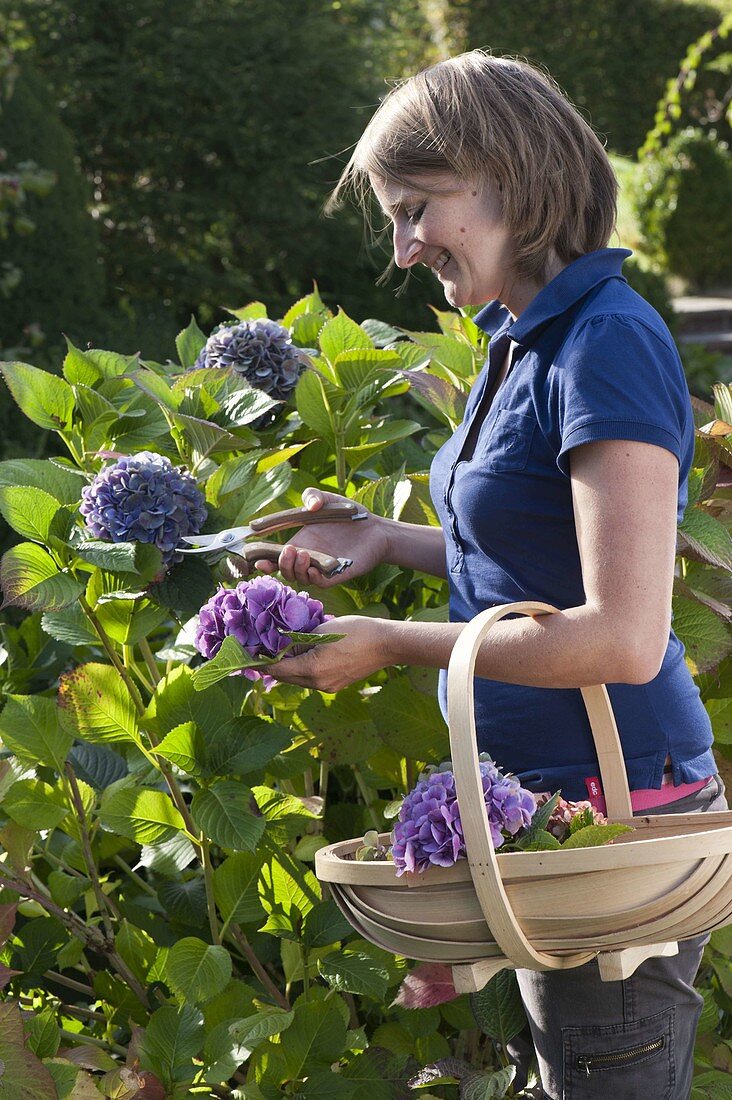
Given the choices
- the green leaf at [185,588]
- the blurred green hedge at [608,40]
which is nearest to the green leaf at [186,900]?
the green leaf at [185,588]

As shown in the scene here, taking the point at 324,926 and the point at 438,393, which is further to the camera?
the point at 438,393

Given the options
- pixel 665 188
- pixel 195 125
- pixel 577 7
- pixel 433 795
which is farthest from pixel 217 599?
pixel 577 7

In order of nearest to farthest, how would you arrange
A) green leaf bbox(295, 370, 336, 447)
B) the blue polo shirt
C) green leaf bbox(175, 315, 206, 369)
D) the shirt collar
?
the blue polo shirt
the shirt collar
green leaf bbox(295, 370, 336, 447)
green leaf bbox(175, 315, 206, 369)

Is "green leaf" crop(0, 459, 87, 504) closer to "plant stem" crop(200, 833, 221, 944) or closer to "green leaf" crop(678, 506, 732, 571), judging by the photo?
"plant stem" crop(200, 833, 221, 944)

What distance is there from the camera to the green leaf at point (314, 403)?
1873 mm

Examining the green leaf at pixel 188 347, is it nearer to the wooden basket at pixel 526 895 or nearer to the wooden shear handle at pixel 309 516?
the wooden shear handle at pixel 309 516

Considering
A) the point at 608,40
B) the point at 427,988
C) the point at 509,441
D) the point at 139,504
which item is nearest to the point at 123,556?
the point at 139,504

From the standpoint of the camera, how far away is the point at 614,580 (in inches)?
45.8

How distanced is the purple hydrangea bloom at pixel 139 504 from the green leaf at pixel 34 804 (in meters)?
0.45

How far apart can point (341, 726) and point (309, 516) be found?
1.07ft

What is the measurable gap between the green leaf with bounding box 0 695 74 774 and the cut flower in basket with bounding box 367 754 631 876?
2.29 ft

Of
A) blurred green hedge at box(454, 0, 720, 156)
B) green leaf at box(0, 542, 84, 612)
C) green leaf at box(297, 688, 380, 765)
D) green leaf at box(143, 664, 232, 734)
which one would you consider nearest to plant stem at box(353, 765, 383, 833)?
green leaf at box(297, 688, 380, 765)

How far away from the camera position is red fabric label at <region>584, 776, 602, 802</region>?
4.44 ft

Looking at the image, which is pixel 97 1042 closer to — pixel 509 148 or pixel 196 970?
pixel 196 970
